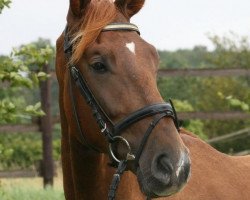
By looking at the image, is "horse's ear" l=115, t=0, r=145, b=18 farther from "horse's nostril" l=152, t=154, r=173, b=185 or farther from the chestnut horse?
"horse's nostril" l=152, t=154, r=173, b=185

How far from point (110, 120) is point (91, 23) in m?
0.49

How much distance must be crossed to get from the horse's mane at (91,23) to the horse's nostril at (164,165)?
0.70m

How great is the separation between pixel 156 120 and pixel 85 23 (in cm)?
67

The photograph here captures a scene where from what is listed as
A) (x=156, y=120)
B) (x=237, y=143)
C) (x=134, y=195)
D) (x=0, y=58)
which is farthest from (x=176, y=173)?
(x=237, y=143)

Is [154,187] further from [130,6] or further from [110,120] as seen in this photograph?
[130,6]

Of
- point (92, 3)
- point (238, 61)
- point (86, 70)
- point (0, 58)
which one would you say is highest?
point (92, 3)

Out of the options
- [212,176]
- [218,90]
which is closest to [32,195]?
[212,176]

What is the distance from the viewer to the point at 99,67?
3.28m

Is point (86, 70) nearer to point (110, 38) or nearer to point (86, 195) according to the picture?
point (110, 38)

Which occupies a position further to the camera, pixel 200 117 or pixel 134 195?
pixel 200 117

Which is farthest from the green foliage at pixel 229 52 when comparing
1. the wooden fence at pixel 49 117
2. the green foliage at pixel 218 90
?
the wooden fence at pixel 49 117

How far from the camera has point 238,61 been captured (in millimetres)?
20219

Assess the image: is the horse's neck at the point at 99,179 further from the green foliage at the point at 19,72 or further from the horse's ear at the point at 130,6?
the green foliage at the point at 19,72

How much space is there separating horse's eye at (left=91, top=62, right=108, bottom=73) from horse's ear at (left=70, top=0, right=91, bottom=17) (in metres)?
0.36
